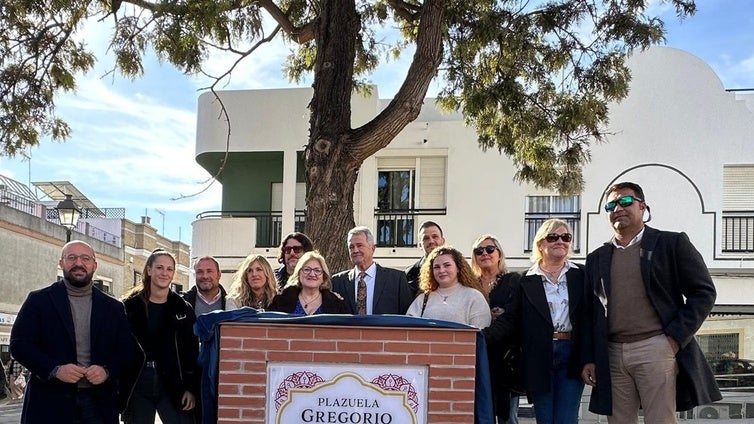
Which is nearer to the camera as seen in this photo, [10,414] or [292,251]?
[292,251]

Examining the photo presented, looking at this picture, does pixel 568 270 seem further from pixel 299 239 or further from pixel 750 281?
pixel 750 281

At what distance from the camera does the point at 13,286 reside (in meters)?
29.0

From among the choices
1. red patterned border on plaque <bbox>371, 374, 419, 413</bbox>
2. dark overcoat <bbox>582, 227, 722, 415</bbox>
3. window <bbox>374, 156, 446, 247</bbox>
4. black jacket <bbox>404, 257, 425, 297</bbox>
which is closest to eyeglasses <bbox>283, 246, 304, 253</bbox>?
black jacket <bbox>404, 257, 425, 297</bbox>

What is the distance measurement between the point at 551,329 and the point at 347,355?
1639 mm

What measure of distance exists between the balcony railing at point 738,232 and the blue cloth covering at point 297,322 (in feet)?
45.2

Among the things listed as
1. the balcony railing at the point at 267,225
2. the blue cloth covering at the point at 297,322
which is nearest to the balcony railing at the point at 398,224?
the balcony railing at the point at 267,225

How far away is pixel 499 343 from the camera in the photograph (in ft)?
18.2

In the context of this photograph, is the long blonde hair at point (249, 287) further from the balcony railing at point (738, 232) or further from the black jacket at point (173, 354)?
the balcony railing at point (738, 232)

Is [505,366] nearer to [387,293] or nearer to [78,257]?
[387,293]

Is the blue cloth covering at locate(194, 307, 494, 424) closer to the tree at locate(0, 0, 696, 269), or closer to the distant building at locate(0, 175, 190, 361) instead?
the tree at locate(0, 0, 696, 269)

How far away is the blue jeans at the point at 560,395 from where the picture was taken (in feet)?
17.6

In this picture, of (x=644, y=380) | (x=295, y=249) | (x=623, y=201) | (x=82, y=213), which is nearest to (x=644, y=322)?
(x=644, y=380)

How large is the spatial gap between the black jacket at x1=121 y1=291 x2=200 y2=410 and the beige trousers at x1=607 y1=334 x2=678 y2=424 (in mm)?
2903

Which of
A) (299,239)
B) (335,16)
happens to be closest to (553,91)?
(335,16)
